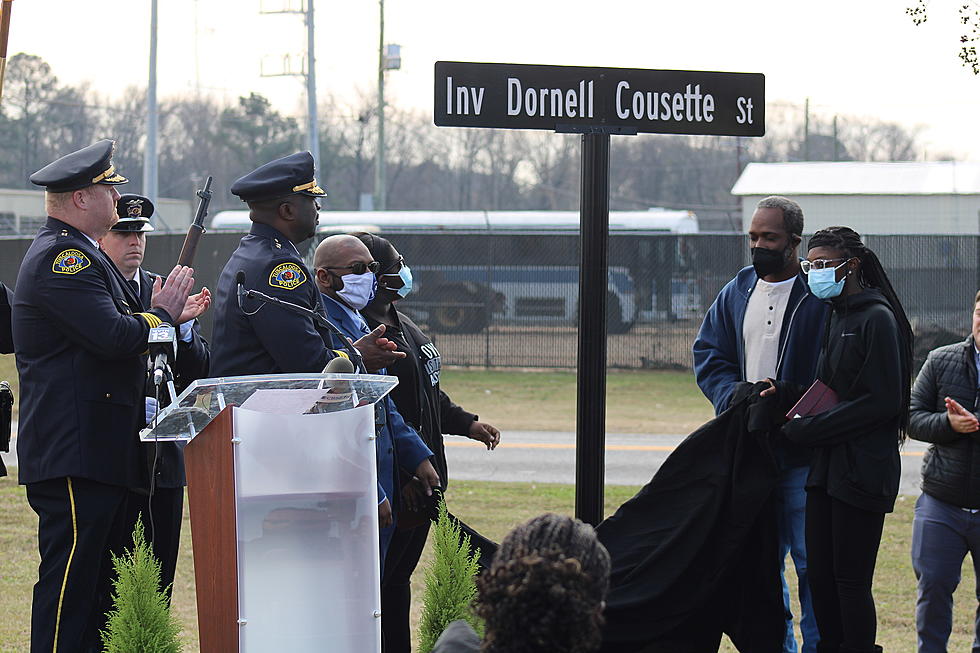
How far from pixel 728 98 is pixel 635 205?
193ft

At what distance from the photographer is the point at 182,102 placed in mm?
60125

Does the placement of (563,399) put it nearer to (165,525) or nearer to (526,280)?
(526,280)

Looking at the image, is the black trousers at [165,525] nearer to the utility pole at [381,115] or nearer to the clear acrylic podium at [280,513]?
the clear acrylic podium at [280,513]

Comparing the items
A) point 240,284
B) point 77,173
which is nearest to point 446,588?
point 240,284

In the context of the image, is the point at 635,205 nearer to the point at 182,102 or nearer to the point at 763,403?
the point at 182,102

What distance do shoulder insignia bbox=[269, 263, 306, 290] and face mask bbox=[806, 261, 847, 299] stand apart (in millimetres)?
2021

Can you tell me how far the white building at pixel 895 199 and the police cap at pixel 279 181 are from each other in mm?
24441

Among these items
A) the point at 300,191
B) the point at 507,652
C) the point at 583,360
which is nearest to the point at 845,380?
the point at 583,360

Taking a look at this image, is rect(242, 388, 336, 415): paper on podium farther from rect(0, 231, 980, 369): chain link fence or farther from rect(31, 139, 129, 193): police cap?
rect(0, 231, 980, 369): chain link fence

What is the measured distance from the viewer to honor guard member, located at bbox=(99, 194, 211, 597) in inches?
182

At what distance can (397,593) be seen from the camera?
5039 millimetres

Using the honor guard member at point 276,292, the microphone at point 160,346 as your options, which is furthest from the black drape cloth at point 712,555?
the microphone at point 160,346

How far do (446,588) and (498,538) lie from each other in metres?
4.11

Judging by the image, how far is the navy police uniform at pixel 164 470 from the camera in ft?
15.2
